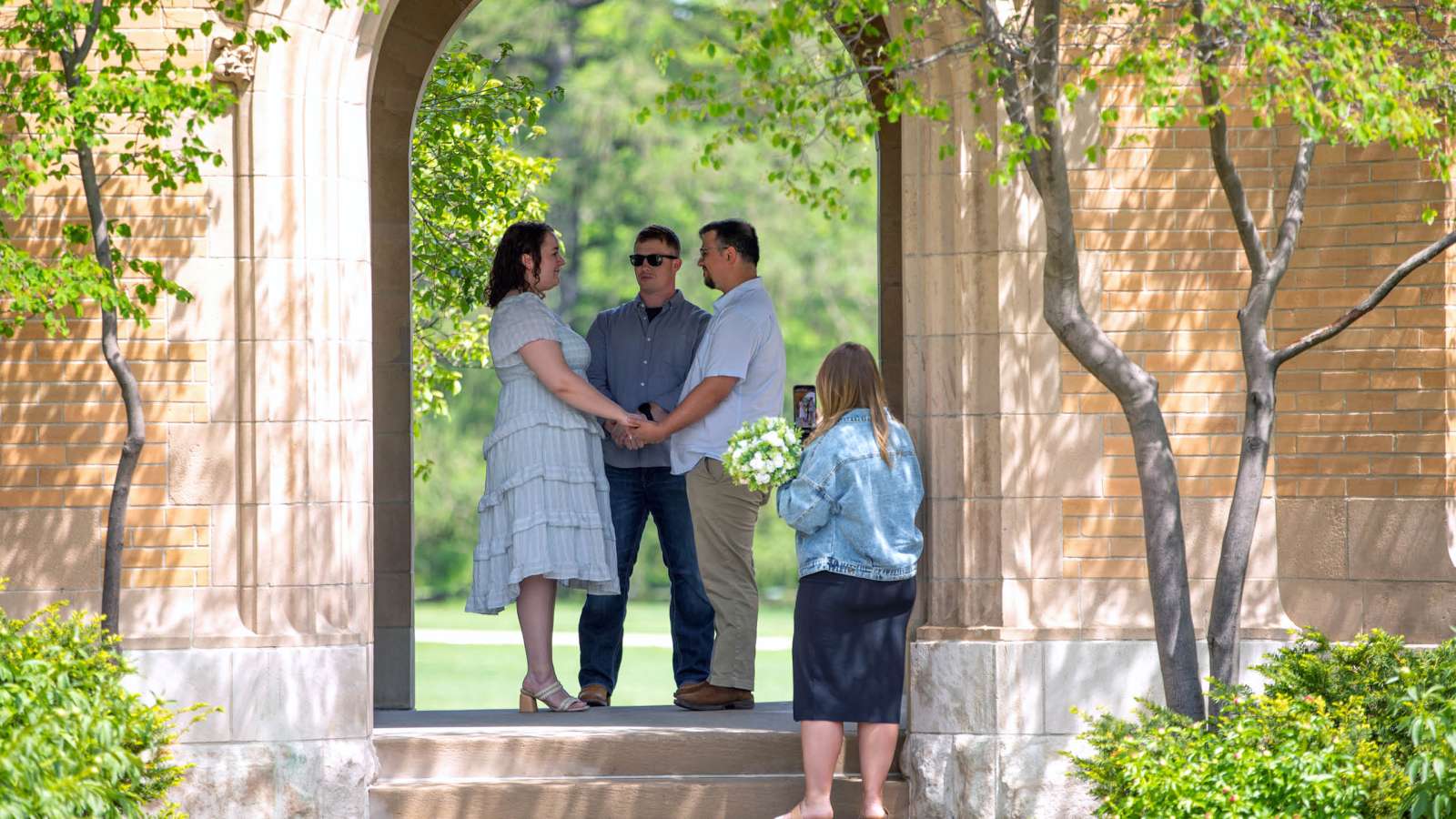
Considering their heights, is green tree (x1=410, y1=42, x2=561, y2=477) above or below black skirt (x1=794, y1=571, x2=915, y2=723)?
above

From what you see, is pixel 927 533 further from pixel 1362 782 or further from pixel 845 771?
pixel 1362 782

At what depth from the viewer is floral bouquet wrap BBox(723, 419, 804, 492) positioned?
23.0 feet

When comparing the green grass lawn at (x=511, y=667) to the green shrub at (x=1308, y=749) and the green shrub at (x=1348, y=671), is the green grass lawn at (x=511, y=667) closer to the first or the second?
the green shrub at (x=1348, y=671)

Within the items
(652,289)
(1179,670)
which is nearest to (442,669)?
(652,289)

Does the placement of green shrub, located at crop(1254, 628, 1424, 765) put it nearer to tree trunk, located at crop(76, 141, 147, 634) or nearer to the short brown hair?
the short brown hair

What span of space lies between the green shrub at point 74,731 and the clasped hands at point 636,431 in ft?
7.90

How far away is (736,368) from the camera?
8.09m

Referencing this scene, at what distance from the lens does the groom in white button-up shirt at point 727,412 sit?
8109 millimetres

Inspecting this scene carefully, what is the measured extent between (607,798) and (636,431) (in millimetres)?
1725

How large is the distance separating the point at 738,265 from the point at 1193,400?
212 centimetres

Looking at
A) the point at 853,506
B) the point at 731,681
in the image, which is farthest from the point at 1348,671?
the point at 731,681

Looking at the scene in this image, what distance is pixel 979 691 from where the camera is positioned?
748 centimetres

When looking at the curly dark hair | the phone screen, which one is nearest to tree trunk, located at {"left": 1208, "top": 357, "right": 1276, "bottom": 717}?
the phone screen

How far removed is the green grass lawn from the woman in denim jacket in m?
18.2
